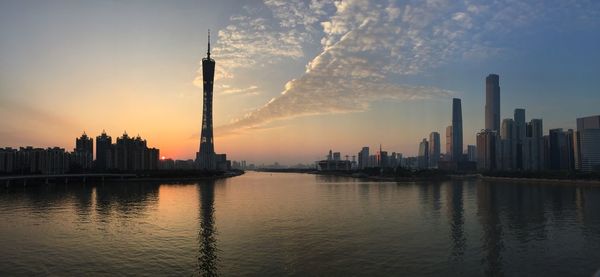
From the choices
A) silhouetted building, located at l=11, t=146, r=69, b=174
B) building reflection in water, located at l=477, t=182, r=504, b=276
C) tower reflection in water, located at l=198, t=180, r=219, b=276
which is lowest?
building reflection in water, located at l=477, t=182, r=504, b=276

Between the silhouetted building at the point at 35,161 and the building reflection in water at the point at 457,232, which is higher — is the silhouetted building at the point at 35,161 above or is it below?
above

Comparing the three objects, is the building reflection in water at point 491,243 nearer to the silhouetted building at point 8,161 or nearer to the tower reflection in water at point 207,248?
the tower reflection in water at point 207,248

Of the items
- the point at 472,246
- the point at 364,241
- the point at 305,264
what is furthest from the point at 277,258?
the point at 472,246

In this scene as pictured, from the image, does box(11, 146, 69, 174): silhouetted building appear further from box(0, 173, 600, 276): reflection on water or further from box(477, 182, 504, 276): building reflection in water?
box(477, 182, 504, 276): building reflection in water

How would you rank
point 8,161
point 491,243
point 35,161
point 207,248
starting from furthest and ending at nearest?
point 35,161 < point 8,161 < point 491,243 < point 207,248

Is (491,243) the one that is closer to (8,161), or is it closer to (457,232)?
(457,232)

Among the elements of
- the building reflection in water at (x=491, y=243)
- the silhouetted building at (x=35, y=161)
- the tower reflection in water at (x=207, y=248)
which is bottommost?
the building reflection in water at (x=491, y=243)

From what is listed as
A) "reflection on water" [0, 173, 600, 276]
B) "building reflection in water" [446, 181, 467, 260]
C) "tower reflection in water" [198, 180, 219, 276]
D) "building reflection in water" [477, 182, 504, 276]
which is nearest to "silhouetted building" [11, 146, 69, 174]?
"reflection on water" [0, 173, 600, 276]

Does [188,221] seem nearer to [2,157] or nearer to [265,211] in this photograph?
[265,211]

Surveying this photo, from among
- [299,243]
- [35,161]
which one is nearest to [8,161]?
[35,161]

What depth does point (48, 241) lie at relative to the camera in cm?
3819

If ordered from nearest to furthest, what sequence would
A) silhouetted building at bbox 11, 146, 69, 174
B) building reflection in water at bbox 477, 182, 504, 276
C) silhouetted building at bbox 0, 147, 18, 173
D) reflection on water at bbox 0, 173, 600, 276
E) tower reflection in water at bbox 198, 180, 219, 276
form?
tower reflection in water at bbox 198, 180, 219, 276
reflection on water at bbox 0, 173, 600, 276
building reflection in water at bbox 477, 182, 504, 276
silhouetted building at bbox 0, 147, 18, 173
silhouetted building at bbox 11, 146, 69, 174

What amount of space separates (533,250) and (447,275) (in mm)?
12967

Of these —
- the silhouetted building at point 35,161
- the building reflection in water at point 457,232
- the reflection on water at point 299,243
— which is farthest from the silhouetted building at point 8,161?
the building reflection in water at point 457,232
